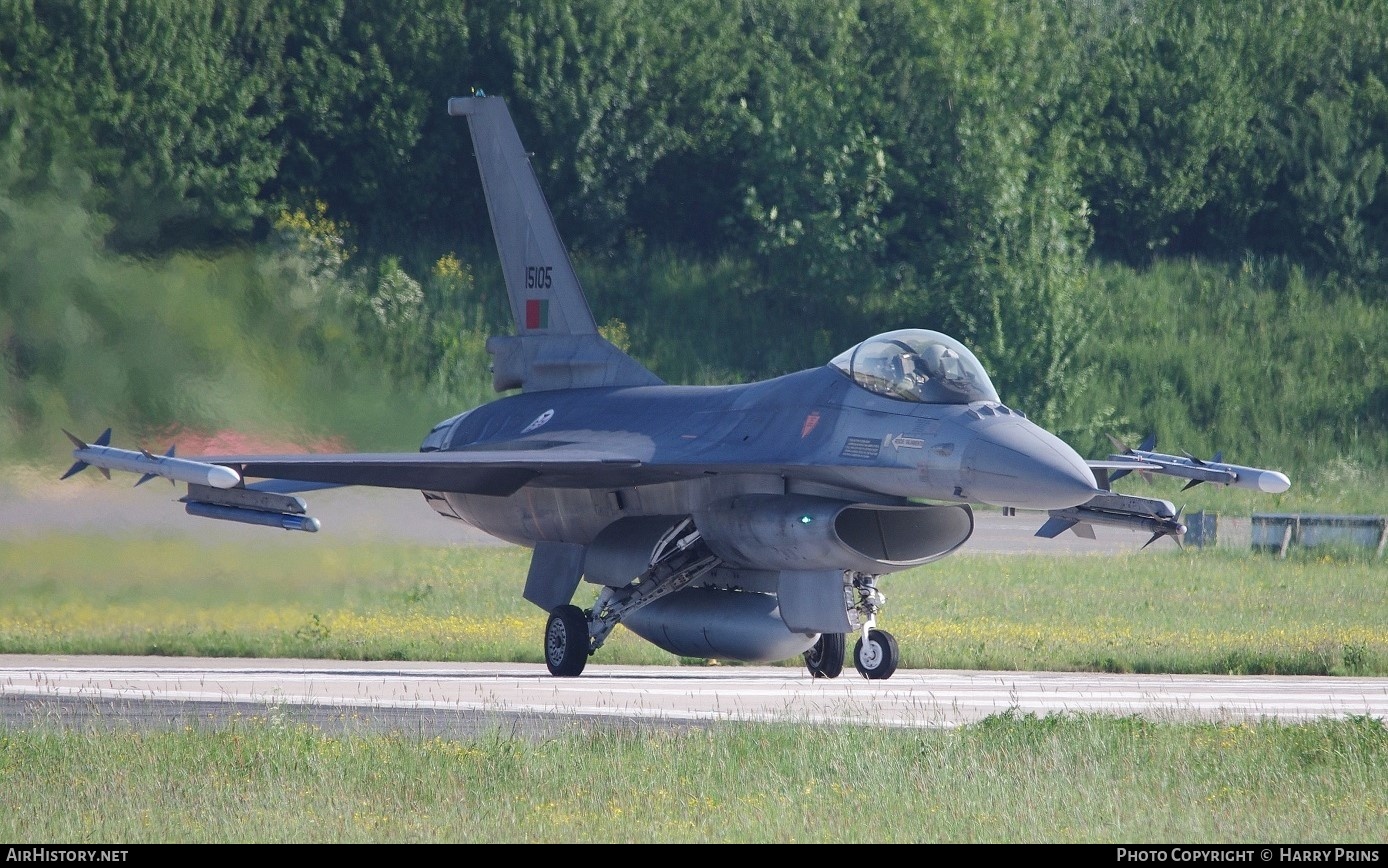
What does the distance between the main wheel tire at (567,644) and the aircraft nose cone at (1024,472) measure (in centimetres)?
443

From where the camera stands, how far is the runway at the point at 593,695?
12.9 metres

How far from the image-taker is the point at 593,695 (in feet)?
48.7

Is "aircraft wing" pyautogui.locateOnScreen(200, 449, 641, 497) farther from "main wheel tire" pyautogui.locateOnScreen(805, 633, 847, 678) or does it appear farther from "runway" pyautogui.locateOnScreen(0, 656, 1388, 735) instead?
"main wheel tire" pyautogui.locateOnScreen(805, 633, 847, 678)

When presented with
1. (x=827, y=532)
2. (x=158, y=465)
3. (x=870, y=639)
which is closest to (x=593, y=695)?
(x=827, y=532)

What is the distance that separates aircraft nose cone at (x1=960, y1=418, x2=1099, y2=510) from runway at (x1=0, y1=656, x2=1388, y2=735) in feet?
5.19

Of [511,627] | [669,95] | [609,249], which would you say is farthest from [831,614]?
[669,95]

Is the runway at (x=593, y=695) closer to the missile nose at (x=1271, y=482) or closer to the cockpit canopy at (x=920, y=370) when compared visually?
the missile nose at (x=1271, y=482)

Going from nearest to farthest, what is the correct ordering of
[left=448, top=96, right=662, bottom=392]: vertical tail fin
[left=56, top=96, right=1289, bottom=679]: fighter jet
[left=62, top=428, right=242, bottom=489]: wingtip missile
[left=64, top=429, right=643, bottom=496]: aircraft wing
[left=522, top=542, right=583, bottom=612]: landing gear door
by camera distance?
[left=56, top=96, right=1289, bottom=679]: fighter jet < [left=62, top=428, right=242, bottom=489]: wingtip missile < [left=64, top=429, right=643, bottom=496]: aircraft wing < [left=522, top=542, right=583, bottom=612]: landing gear door < [left=448, top=96, right=662, bottom=392]: vertical tail fin

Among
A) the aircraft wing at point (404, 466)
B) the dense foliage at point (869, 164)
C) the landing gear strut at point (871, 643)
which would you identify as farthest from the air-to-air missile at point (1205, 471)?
the dense foliage at point (869, 164)

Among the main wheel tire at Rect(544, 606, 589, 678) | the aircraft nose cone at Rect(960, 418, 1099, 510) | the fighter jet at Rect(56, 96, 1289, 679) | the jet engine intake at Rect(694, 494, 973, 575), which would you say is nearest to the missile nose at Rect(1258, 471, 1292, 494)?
the fighter jet at Rect(56, 96, 1289, 679)

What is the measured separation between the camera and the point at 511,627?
21.2 meters

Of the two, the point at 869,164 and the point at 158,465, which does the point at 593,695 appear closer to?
the point at 158,465

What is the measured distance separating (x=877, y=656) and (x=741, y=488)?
1945 millimetres

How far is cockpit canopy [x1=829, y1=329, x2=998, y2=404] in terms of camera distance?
15156mm
